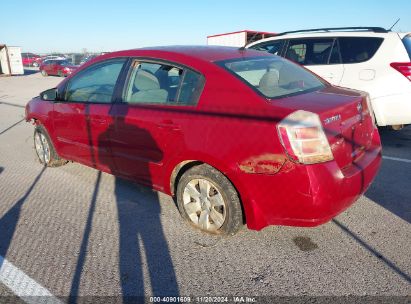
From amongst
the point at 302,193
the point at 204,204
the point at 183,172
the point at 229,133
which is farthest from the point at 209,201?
the point at 302,193

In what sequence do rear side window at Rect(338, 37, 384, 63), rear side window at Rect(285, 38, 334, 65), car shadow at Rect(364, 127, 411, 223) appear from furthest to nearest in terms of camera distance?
rear side window at Rect(285, 38, 334, 65)
rear side window at Rect(338, 37, 384, 63)
car shadow at Rect(364, 127, 411, 223)

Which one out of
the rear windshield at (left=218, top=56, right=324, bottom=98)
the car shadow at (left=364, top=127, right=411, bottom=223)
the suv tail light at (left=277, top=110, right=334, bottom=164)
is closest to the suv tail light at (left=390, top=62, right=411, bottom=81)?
the car shadow at (left=364, top=127, right=411, bottom=223)

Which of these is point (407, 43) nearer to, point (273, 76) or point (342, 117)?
point (273, 76)

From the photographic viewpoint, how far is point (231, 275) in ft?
8.52

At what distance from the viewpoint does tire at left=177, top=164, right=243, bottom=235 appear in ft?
9.43

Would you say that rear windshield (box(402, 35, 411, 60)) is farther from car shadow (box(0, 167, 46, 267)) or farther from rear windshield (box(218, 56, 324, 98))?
car shadow (box(0, 167, 46, 267))

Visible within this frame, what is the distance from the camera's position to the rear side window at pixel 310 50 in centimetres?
→ 599

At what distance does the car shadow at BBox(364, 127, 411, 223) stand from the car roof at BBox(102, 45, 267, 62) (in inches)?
78.3

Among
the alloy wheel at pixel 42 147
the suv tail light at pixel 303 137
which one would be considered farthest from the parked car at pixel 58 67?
the suv tail light at pixel 303 137

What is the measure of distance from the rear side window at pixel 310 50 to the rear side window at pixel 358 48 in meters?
0.24

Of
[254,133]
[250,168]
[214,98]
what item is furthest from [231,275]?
[214,98]

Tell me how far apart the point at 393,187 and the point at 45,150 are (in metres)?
4.64

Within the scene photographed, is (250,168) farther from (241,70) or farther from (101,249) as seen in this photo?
(101,249)

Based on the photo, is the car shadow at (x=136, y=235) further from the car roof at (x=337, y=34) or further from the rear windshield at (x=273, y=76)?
the car roof at (x=337, y=34)
